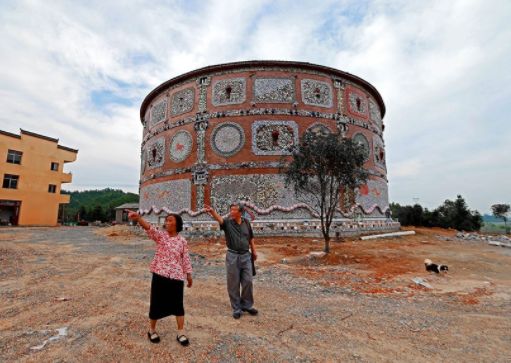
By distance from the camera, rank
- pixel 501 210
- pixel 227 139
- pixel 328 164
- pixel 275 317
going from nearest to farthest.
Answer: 1. pixel 275 317
2. pixel 328 164
3. pixel 227 139
4. pixel 501 210

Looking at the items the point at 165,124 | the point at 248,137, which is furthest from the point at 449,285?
the point at 165,124

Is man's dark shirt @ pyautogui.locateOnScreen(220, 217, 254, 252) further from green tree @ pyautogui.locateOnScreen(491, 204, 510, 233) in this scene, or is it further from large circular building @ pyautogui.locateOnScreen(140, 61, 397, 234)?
green tree @ pyautogui.locateOnScreen(491, 204, 510, 233)

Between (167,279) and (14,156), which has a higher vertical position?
(14,156)

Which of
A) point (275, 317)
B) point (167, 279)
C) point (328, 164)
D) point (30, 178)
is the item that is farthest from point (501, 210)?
point (30, 178)

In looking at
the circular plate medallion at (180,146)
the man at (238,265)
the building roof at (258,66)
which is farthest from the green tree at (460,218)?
the man at (238,265)

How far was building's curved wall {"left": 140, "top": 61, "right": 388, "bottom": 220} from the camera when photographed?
1630cm

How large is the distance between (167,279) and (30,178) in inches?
1358

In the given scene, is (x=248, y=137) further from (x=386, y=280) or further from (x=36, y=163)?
(x=36, y=163)

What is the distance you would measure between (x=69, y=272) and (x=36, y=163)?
30039mm

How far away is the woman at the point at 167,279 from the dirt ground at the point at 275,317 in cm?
26

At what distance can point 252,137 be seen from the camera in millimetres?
16828

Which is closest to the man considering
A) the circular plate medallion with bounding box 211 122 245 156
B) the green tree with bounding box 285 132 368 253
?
the green tree with bounding box 285 132 368 253

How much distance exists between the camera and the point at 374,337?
11.1 ft

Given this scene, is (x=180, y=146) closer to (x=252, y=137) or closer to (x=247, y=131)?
(x=247, y=131)
